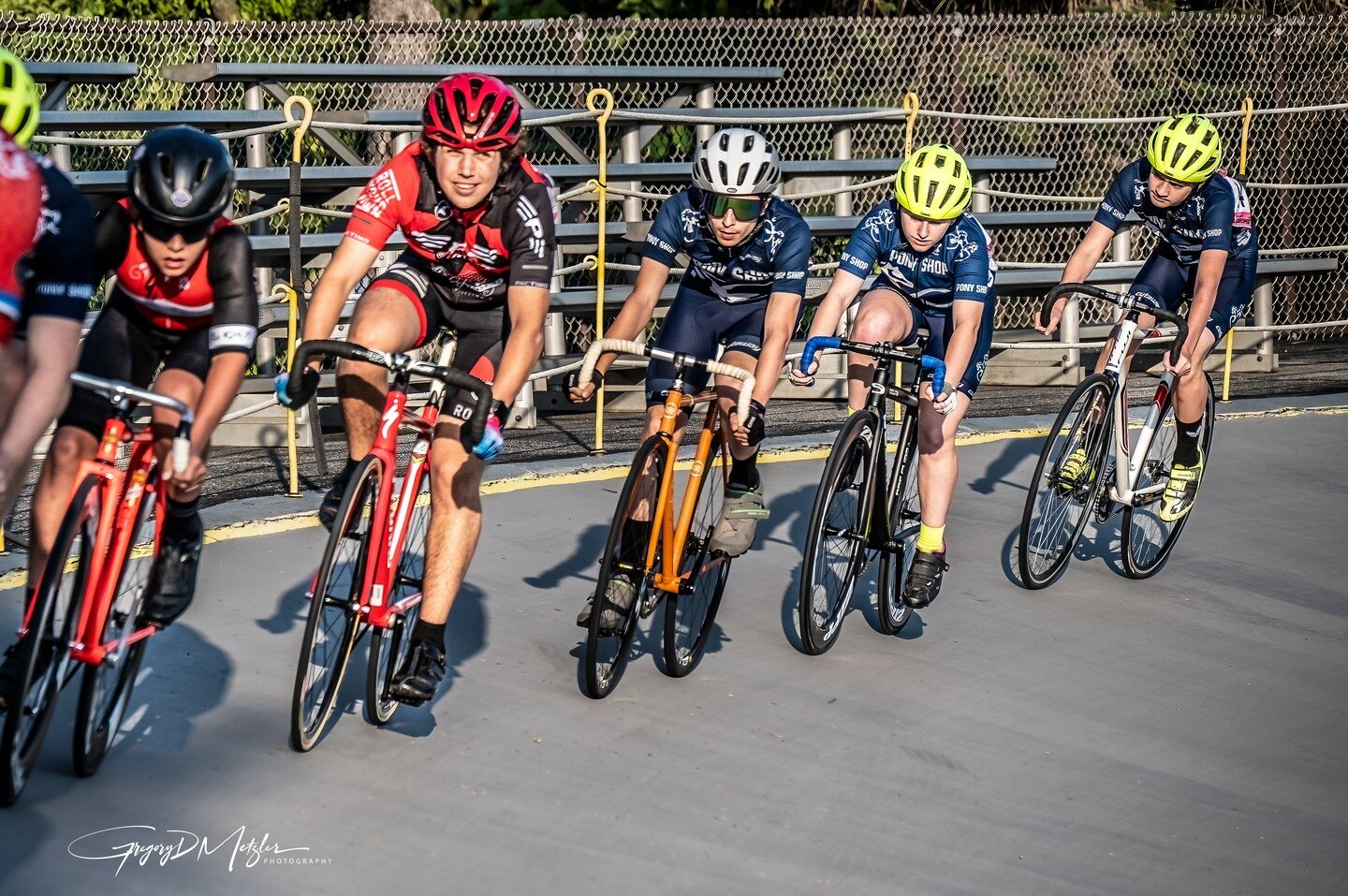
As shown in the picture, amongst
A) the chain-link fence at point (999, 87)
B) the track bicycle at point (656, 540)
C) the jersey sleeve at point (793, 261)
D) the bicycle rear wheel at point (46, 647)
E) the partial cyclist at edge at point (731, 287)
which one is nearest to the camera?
the bicycle rear wheel at point (46, 647)

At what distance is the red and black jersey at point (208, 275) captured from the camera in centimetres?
445

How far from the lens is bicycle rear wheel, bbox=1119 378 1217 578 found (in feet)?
23.2

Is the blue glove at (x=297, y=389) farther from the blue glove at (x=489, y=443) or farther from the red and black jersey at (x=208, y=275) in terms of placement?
the blue glove at (x=489, y=443)

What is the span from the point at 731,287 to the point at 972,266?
94cm

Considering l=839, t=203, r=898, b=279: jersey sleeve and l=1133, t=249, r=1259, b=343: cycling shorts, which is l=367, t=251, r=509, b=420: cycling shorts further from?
l=1133, t=249, r=1259, b=343: cycling shorts

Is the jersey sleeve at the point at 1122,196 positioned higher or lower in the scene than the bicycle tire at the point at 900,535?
higher

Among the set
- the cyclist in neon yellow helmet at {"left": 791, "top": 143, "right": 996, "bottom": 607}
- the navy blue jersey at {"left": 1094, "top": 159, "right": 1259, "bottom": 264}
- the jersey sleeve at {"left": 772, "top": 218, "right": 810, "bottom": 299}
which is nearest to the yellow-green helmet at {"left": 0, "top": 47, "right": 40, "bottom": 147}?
the jersey sleeve at {"left": 772, "top": 218, "right": 810, "bottom": 299}

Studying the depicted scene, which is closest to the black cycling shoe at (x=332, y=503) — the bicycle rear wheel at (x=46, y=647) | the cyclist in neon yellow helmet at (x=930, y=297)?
the bicycle rear wheel at (x=46, y=647)

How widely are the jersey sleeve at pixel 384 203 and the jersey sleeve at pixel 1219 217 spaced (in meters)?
3.92

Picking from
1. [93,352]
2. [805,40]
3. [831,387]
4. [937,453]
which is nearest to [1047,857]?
[937,453]

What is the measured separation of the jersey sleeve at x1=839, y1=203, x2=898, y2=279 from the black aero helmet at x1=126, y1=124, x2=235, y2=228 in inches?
109

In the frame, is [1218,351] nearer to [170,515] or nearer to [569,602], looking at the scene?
[569,602]

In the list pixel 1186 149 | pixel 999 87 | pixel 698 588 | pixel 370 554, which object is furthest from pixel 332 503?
pixel 999 87

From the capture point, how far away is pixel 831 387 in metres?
11.1
